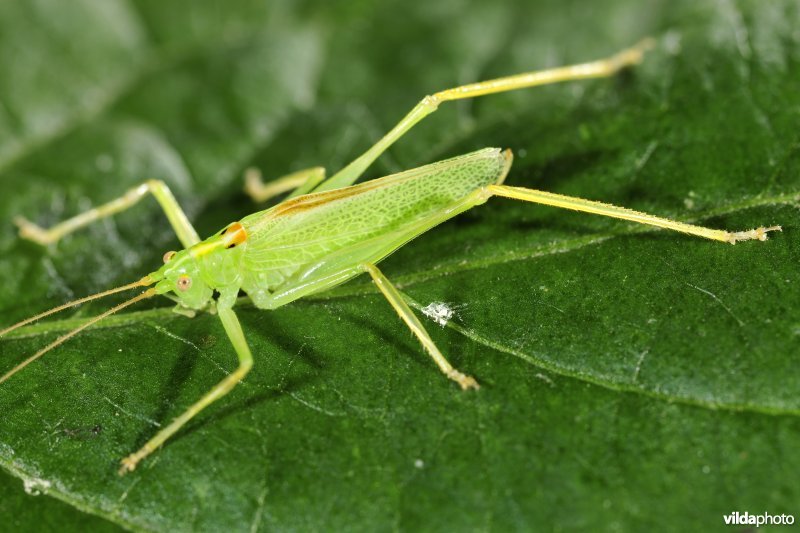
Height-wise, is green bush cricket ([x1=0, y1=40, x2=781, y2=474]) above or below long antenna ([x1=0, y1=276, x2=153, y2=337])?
below

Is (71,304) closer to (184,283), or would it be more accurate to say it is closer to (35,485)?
(184,283)

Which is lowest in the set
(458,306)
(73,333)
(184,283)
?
(458,306)

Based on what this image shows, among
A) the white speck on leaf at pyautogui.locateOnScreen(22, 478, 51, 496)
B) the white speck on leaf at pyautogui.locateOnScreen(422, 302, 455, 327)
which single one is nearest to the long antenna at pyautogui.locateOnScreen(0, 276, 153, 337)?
the white speck on leaf at pyautogui.locateOnScreen(22, 478, 51, 496)

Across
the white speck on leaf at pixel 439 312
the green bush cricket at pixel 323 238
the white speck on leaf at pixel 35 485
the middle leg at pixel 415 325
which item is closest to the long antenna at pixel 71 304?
the green bush cricket at pixel 323 238

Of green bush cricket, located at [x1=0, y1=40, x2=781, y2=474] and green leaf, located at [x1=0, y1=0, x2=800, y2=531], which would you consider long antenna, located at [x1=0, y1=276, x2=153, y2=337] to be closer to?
green bush cricket, located at [x1=0, y1=40, x2=781, y2=474]

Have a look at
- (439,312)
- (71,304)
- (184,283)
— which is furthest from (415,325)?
(71,304)

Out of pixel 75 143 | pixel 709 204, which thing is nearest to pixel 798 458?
pixel 709 204
